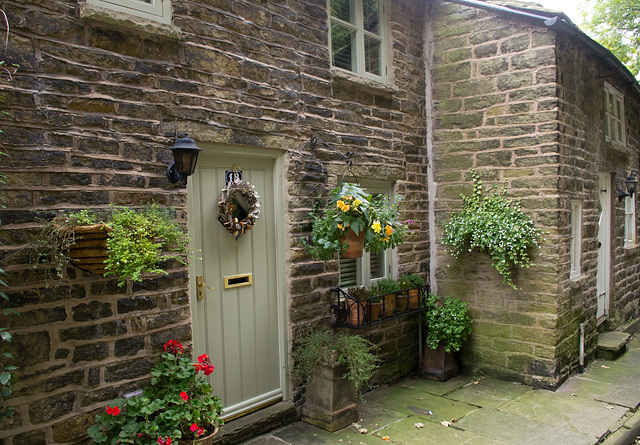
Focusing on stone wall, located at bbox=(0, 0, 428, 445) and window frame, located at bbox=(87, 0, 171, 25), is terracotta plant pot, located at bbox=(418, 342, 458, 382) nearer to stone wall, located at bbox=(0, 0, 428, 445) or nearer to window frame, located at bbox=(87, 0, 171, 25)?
stone wall, located at bbox=(0, 0, 428, 445)

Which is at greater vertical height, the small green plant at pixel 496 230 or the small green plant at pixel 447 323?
the small green plant at pixel 496 230

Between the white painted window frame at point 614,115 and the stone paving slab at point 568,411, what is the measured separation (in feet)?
13.9

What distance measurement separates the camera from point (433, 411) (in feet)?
15.5

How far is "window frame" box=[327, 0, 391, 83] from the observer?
5.00 m

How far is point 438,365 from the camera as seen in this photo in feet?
18.6

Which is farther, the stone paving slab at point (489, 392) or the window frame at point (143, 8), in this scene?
the stone paving slab at point (489, 392)

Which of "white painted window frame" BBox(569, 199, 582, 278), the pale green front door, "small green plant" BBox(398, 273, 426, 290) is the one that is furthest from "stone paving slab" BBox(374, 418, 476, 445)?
"white painted window frame" BBox(569, 199, 582, 278)

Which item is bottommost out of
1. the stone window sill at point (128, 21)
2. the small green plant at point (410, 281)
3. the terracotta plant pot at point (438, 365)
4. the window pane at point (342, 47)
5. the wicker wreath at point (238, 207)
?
the terracotta plant pot at point (438, 365)

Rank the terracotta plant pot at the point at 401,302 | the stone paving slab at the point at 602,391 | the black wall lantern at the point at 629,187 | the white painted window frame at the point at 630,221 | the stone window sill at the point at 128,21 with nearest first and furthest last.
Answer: the stone window sill at the point at 128,21 → the stone paving slab at the point at 602,391 → the terracotta plant pot at the point at 401,302 → the black wall lantern at the point at 629,187 → the white painted window frame at the point at 630,221

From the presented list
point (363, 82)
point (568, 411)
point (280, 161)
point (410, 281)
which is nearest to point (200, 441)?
point (280, 161)

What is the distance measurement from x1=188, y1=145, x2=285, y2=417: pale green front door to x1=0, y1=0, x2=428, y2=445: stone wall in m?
0.18

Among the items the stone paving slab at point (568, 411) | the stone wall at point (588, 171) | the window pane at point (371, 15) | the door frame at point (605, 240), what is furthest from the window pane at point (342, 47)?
the door frame at point (605, 240)

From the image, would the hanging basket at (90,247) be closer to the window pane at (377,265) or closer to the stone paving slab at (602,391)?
the window pane at (377,265)

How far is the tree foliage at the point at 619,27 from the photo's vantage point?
A: 37.0ft
